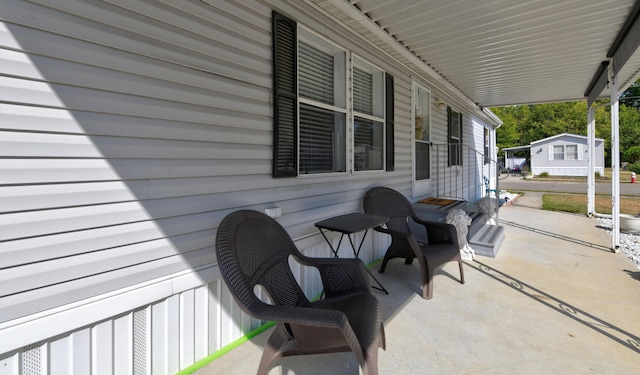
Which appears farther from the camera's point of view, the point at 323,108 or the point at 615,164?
the point at 615,164

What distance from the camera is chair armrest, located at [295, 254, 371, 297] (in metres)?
2.08

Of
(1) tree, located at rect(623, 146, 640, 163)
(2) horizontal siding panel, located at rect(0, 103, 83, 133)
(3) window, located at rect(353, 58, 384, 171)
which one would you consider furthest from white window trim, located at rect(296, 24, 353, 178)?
(1) tree, located at rect(623, 146, 640, 163)

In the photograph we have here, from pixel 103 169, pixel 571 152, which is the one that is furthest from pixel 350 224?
pixel 571 152

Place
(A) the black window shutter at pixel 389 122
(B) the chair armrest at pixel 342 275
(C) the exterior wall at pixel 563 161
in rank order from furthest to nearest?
(C) the exterior wall at pixel 563 161, (A) the black window shutter at pixel 389 122, (B) the chair armrest at pixel 342 275

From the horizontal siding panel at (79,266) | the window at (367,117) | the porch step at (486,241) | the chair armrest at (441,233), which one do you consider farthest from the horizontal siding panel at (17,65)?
the porch step at (486,241)

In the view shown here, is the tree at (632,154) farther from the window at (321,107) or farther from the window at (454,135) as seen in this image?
the window at (321,107)

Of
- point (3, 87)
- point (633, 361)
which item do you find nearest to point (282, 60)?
point (3, 87)

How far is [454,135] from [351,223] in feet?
17.4

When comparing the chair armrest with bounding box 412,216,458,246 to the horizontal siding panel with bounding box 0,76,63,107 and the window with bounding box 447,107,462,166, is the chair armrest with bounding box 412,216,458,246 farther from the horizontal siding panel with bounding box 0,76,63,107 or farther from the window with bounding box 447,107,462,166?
the window with bounding box 447,107,462,166

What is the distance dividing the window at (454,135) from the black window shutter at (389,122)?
291cm

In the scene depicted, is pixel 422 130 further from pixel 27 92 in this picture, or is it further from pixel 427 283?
pixel 27 92

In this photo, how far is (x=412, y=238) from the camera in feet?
9.49

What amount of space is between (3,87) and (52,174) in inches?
15.0

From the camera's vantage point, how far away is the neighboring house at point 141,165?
1.35 m
